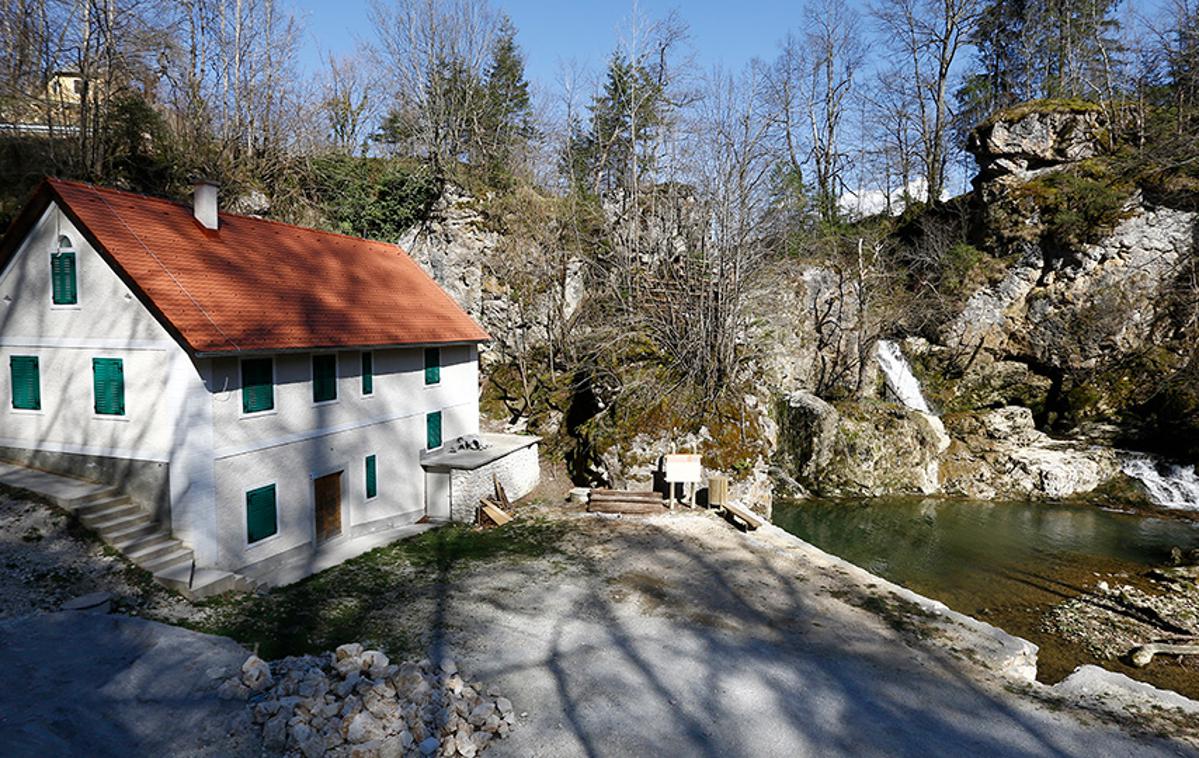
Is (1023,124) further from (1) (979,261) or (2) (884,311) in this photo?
(2) (884,311)

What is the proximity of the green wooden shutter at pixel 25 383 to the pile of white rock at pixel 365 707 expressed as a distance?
9.69 metres

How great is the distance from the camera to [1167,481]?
856 inches

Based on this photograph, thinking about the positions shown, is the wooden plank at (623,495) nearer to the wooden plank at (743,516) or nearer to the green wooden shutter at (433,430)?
the wooden plank at (743,516)

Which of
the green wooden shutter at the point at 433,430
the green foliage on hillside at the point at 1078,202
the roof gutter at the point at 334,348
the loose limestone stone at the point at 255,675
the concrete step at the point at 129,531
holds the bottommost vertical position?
the loose limestone stone at the point at 255,675

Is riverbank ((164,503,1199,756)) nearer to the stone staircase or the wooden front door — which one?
the stone staircase

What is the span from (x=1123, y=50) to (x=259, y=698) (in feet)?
145

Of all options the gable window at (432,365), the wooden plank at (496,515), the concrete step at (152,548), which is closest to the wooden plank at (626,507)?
the wooden plank at (496,515)

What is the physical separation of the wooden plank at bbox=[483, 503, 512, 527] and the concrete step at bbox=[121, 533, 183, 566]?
22.6ft

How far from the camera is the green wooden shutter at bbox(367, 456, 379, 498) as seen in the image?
15.6m

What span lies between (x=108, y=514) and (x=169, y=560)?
5.61 feet

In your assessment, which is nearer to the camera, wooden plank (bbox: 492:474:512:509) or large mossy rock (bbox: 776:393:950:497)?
wooden plank (bbox: 492:474:512:509)

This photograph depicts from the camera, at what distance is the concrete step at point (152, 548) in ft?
36.2

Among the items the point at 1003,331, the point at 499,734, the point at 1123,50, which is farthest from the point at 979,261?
the point at 499,734

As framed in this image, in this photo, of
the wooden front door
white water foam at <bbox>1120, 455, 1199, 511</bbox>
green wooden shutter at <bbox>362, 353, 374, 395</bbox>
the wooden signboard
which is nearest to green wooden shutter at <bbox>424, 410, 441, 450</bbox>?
green wooden shutter at <bbox>362, 353, 374, 395</bbox>
